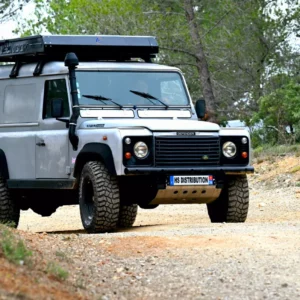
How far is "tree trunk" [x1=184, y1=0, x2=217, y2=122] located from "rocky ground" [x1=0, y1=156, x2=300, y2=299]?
17069mm

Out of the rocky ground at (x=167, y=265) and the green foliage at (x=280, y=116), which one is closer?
the rocky ground at (x=167, y=265)

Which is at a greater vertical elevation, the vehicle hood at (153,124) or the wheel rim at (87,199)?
the vehicle hood at (153,124)

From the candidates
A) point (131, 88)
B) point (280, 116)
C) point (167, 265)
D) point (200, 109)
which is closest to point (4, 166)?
point (131, 88)

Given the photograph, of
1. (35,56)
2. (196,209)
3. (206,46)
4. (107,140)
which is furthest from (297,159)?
(107,140)

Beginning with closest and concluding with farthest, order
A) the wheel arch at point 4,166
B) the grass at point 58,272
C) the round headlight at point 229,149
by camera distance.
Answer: the grass at point 58,272 → the round headlight at point 229,149 → the wheel arch at point 4,166

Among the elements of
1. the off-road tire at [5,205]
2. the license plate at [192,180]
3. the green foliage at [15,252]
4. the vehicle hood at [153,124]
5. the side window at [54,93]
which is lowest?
the off-road tire at [5,205]

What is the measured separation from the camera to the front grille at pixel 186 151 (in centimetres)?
1380

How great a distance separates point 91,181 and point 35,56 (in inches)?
111

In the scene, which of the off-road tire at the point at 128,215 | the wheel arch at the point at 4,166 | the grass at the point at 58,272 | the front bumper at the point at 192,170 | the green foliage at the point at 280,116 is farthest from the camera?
the green foliage at the point at 280,116

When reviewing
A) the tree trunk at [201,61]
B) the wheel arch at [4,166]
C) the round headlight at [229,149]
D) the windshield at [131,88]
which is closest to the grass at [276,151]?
the tree trunk at [201,61]

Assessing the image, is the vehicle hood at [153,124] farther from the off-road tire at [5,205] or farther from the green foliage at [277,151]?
the green foliage at [277,151]

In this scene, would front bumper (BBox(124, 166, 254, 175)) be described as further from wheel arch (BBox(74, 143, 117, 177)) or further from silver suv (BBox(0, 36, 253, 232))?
wheel arch (BBox(74, 143, 117, 177))

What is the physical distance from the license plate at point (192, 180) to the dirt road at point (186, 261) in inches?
21.4

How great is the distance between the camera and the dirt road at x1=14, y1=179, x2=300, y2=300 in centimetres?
905
